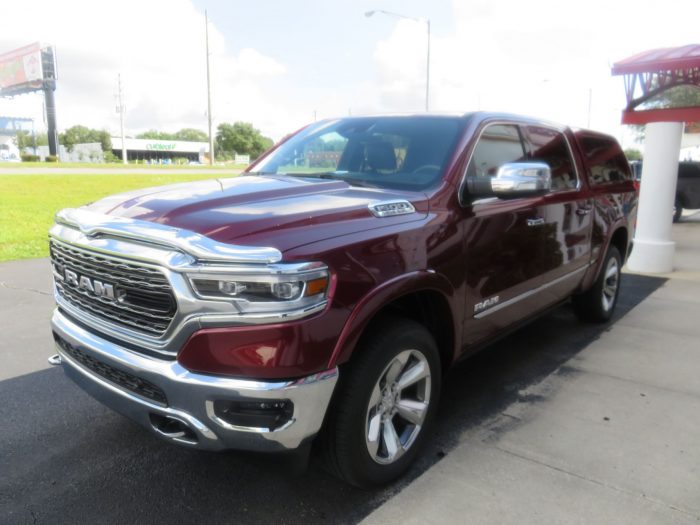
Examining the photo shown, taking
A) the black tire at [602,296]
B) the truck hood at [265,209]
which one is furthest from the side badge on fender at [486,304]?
the black tire at [602,296]

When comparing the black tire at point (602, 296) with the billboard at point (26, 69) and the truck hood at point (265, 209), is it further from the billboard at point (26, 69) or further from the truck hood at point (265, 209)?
the billboard at point (26, 69)

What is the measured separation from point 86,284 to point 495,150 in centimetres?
252

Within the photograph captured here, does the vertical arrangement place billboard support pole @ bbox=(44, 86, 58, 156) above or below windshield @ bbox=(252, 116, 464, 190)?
above

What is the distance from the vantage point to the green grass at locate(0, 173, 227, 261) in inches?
384

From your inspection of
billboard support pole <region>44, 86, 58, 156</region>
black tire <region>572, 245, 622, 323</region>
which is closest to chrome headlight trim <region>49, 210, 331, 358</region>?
black tire <region>572, 245, 622, 323</region>

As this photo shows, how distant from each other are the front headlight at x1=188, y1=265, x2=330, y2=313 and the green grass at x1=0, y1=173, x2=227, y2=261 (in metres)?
7.94

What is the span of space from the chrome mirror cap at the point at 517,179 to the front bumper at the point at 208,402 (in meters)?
1.41

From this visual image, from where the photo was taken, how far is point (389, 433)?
9.07 feet

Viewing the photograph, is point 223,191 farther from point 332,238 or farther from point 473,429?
point 473,429

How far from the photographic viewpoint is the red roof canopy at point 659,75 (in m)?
8.11

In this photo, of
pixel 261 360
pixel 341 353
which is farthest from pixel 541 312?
pixel 261 360

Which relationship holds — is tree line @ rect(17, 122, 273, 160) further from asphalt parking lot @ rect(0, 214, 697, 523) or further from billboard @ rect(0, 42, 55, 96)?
asphalt parking lot @ rect(0, 214, 697, 523)

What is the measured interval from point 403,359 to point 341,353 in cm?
50

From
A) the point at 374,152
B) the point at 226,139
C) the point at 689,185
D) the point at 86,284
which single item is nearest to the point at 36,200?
the point at 374,152
